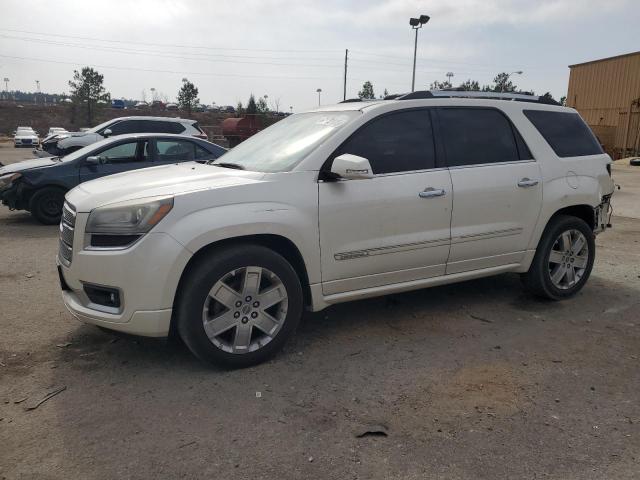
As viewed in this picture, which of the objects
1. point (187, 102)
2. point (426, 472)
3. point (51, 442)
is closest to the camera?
point (426, 472)

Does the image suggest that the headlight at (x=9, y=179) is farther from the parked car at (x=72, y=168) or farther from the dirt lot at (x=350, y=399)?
the dirt lot at (x=350, y=399)

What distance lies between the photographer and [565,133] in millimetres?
4977

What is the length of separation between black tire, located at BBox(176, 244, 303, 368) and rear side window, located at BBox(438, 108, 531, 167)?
66.8 inches

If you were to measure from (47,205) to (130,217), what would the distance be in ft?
21.0

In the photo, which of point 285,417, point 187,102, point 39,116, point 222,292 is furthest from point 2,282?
point 39,116

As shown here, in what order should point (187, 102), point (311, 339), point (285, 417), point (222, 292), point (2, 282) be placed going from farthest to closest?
point (187, 102) < point (2, 282) < point (311, 339) < point (222, 292) < point (285, 417)

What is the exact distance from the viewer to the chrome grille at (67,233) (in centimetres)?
349

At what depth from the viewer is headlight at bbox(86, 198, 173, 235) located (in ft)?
10.7

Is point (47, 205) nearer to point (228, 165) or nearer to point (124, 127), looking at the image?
point (228, 165)

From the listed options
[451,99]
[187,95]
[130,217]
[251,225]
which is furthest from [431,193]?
[187,95]

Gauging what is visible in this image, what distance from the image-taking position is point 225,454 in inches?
104

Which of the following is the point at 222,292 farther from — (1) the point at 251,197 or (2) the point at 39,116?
(2) the point at 39,116

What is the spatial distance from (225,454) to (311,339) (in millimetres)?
1542

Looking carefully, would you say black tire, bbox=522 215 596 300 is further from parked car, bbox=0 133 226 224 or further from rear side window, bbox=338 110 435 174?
parked car, bbox=0 133 226 224
